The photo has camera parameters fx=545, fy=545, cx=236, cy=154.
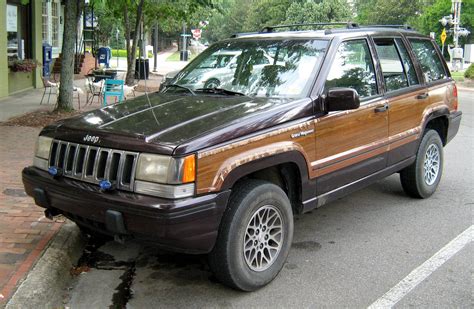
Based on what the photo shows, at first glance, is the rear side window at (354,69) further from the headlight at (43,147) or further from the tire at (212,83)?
the headlight at (43,147)

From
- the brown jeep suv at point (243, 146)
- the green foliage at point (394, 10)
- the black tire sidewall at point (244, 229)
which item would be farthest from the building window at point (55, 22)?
the green foliage at point (394, 10)

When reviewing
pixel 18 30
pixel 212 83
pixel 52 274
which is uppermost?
pixel 18 30

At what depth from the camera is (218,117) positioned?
389 cm

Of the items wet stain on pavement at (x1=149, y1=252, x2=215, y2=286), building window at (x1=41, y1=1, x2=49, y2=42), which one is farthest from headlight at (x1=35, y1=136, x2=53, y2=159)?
building window at (x1=41, y1=1, x2=49, y2=42)

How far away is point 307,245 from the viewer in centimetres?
493

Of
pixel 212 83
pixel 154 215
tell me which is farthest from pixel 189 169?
pixel 212 83

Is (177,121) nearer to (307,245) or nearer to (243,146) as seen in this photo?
(243,146)

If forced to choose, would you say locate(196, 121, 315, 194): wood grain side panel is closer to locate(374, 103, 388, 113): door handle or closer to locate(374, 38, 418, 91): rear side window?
locate(374, 103, 388, 113): door handle

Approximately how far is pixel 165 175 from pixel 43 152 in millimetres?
1332

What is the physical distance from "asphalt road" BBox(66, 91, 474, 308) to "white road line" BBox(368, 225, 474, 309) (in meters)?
0.04

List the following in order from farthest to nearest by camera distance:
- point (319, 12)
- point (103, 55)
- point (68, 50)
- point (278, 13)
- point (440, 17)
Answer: point (278, 13), point (440, 17), point (319, 12), point (103, 55), point (68, 50)

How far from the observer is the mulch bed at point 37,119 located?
33.2 ft

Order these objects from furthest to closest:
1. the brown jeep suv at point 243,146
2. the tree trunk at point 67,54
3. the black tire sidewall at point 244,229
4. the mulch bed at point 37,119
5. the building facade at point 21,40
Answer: the building facade at point 21,40
the tree trunk at point 67,54
the mulch bed at point 37,119
the black tire sidewall at point 244,229
the brown jeep suv at point 243,146

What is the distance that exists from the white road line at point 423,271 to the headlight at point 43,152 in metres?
2.62
